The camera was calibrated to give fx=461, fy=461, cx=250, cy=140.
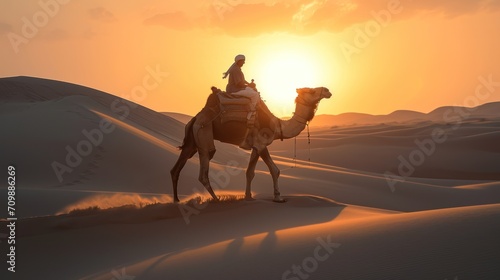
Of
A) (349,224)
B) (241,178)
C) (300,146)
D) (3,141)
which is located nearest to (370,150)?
(300,146)

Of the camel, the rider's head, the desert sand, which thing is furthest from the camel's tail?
the rider's head

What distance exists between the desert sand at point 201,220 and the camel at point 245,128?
65 cm

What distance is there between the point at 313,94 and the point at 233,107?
64.7 inches

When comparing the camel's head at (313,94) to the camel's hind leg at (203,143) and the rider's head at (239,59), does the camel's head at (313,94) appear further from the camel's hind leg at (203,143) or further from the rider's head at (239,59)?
the camel's hind leg at (203,143)

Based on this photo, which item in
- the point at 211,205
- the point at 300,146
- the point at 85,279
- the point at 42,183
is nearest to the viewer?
the point at 85,279

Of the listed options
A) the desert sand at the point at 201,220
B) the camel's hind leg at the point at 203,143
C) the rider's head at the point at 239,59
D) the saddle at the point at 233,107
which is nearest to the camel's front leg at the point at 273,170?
the desert sand at the point at 201,220

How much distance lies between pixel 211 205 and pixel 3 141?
934cm

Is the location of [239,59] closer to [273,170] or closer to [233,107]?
[233,107]

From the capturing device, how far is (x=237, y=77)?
9.02m

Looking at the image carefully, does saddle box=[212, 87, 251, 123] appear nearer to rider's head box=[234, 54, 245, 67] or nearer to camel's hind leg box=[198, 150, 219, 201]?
rider's head box=[234, 54, 245, 67]

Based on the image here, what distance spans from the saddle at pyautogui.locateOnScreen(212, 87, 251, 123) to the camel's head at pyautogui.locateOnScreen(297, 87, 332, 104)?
3.85 ft

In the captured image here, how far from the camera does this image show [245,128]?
8930mm

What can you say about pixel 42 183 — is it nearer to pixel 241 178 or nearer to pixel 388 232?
pixel 241 178

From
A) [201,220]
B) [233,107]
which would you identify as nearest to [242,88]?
[233,107]
